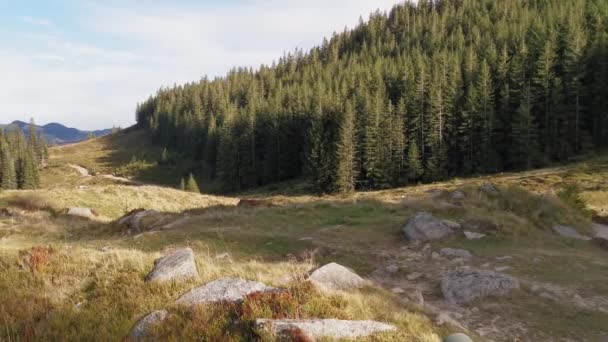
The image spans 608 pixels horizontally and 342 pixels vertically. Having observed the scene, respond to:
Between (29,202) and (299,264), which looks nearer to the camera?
(299,264)

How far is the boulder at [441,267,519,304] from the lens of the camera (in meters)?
12.0

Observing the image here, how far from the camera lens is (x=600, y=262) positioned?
15555 mm

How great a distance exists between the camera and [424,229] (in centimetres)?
1883

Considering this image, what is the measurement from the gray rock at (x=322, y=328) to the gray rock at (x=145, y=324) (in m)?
1.93

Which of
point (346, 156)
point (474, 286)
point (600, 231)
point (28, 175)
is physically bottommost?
point (600, 231)

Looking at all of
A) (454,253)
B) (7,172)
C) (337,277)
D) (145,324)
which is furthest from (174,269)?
(7,172)

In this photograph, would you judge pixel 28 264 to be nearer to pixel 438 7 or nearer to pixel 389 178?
pixel 389 178

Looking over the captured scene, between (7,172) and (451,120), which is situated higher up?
(451,120)

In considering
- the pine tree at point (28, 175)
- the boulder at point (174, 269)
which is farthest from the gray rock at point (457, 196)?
the pine tree at point (28, 175)

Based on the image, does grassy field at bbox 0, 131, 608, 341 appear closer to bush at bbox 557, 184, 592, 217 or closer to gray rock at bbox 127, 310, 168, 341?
bush at bbox 557, 184, 592, 217

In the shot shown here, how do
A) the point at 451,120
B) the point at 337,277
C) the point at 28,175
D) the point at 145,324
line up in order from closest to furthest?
the point at 145,324 < the point at 337,277 < the point at 451,120 < the point at 28,175

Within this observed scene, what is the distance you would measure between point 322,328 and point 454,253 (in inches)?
472

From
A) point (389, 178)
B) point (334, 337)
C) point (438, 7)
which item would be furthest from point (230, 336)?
point (438, 7)

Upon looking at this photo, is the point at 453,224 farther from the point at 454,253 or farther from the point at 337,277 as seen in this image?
the point at 337,277
